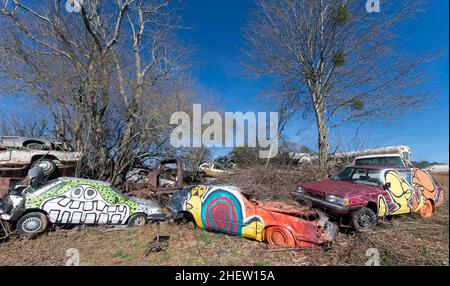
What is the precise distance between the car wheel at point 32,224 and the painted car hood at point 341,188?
7092 mm

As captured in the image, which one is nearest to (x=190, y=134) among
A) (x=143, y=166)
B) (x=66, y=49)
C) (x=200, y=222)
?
(x=143, y=166)

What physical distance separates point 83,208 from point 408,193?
9262mm

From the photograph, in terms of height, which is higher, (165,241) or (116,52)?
(116,52)

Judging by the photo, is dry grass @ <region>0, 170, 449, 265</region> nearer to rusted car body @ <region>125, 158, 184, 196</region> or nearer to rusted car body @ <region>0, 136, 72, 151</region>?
rusted car body @ <region>125, 158, 184, 196</region>

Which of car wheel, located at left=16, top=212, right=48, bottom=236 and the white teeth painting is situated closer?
car wheel, located at left=16, top=212, right=48, bottom=236

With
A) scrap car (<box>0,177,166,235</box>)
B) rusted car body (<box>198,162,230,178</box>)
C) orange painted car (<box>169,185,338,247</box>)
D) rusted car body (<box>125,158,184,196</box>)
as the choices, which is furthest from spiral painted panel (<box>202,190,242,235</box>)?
rusted car body (<box>198,162,230,178</box>)

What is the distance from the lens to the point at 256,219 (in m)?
4.80

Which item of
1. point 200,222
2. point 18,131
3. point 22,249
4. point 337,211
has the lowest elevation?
point 22,249

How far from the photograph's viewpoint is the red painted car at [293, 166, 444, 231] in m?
5.39

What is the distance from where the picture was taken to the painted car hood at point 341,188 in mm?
5500

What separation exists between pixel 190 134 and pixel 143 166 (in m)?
3.22

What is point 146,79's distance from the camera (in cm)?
1380
